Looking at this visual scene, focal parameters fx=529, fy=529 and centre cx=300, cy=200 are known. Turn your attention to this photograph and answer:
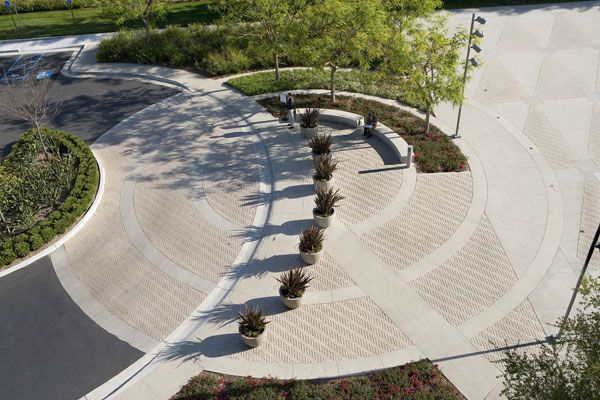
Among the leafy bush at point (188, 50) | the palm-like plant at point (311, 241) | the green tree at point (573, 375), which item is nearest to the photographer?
the green tree at point (573, 375)

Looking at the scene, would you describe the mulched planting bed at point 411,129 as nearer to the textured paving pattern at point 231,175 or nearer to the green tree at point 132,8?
the textured paving pattern at point 231,175

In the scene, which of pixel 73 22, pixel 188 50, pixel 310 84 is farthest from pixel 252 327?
pixel 73 22

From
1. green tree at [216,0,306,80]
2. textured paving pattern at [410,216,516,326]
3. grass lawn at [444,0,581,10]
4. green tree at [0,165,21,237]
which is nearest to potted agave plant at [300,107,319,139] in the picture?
green tree at [216,0,306,80]

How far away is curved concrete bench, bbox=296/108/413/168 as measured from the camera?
1998 centimetres

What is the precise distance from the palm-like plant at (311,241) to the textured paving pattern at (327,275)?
52 centimetres

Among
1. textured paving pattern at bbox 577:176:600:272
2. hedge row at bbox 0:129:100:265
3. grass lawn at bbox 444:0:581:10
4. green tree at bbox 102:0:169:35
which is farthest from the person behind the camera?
grass lawn at bbox 444:0:581:10

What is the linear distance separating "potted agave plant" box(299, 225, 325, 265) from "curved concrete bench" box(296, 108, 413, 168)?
569cm

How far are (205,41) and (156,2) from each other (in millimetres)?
3179

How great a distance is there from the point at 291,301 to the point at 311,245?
199cm

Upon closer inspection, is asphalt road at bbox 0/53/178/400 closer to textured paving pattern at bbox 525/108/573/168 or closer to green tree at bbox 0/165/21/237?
green tree at bbox 0/165/21/237

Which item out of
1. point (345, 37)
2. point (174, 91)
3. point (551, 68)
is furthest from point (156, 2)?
point (551, 68)

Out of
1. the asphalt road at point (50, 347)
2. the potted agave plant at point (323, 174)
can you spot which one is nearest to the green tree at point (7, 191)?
the asphalt road at point (50, 347)

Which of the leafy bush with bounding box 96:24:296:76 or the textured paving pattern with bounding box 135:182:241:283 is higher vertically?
the leafy bush with bounding box 96:24:296:76

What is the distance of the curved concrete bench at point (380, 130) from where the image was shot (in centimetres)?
1998
